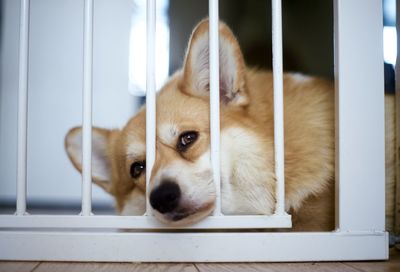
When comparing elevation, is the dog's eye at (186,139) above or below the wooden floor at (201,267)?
above

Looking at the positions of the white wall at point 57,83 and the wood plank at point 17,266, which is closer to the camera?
the wood plank at point 17,266

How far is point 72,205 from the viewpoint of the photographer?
142 cm

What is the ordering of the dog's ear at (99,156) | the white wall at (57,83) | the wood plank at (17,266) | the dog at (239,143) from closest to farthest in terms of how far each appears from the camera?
the wood plank at (17,266), the dog at (239,143), the dog's ear at (99,156), the white wall at (57,83)

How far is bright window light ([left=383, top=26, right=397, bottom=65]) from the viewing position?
1339 millimetres

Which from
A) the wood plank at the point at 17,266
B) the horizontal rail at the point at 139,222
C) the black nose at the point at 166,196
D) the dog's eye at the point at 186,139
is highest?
the dog's eye at the point at 186,139

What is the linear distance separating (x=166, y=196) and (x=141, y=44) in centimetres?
69

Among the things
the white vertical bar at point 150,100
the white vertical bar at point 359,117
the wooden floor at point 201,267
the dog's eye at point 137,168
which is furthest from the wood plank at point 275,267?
the dog's eye at point 137,168

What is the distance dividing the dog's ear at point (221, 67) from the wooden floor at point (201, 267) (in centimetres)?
45

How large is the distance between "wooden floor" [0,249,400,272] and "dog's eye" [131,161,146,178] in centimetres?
27

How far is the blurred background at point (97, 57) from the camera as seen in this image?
4.36ft

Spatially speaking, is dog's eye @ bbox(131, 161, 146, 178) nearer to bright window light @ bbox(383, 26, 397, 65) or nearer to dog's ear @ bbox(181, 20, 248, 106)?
dog's ear @ bbox(181, 20, 248, 106)

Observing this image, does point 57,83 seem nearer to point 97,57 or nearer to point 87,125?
point 97,57

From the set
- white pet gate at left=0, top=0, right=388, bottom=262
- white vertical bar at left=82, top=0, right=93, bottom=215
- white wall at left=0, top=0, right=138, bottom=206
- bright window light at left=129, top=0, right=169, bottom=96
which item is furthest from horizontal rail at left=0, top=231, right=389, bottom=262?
bright window light at left=129, top=0, right=169, bottom=96

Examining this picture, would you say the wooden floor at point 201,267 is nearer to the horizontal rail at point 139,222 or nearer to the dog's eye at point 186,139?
the horizontal rail at point 139,222
